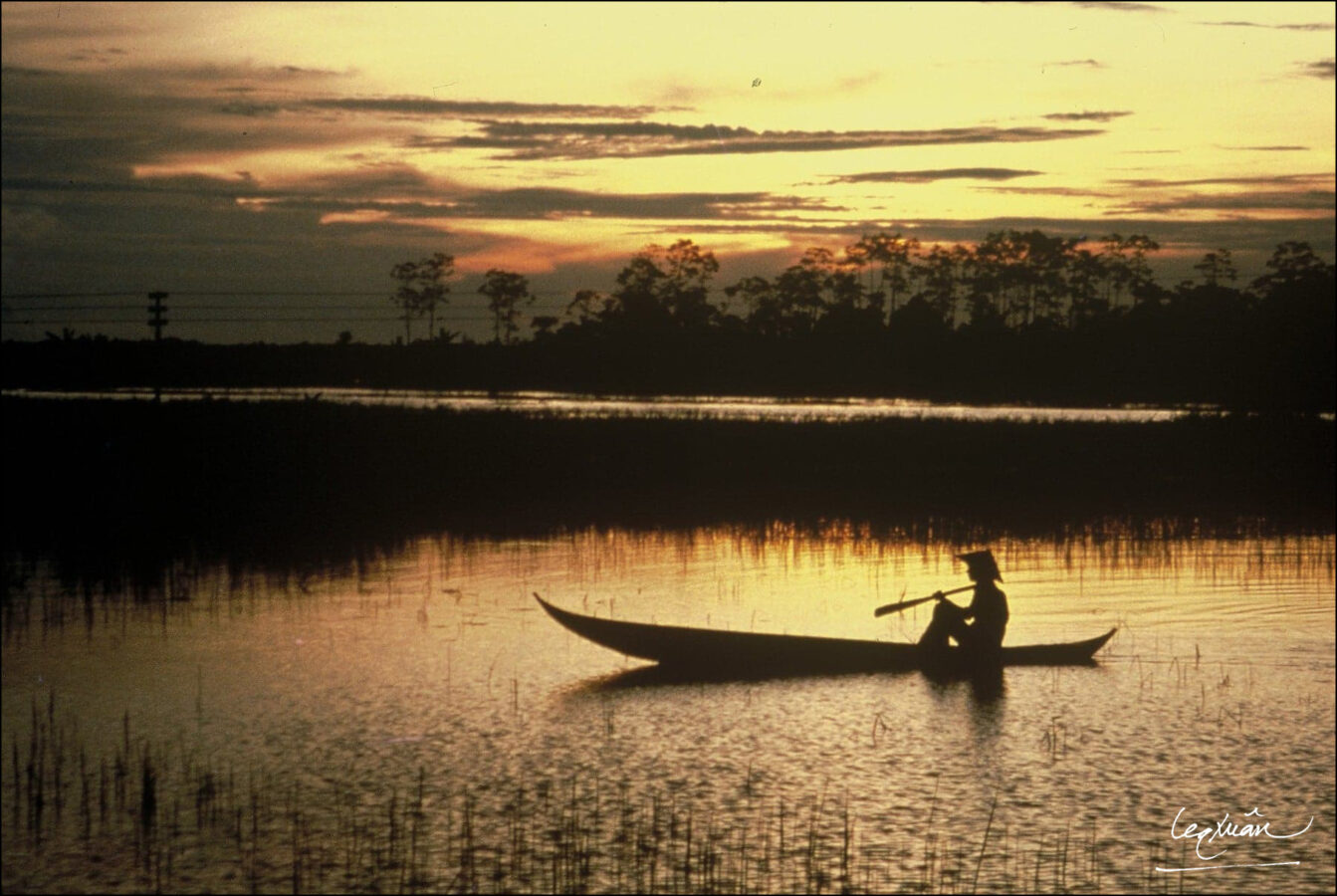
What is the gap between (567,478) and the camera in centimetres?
3412

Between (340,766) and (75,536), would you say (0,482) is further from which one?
(340,766)

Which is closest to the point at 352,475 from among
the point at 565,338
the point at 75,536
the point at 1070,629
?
the point at 75,536

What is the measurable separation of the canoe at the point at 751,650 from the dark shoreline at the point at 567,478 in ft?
26.0

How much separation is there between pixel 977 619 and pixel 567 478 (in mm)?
19049

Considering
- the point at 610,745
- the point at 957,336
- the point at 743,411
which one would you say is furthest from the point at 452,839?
the point at 957,336

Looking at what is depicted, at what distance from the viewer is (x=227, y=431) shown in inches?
1405

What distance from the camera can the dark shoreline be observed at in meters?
25.8

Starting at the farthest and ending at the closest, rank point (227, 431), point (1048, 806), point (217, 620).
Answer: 1. point (227, 431)
2. point (217, 620)
3. point (1048, 806)

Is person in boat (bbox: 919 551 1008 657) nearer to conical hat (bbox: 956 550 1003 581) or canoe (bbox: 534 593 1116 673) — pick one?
conical hat (bbox: 956 550 1003 581)

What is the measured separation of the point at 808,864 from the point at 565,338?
8835cm
